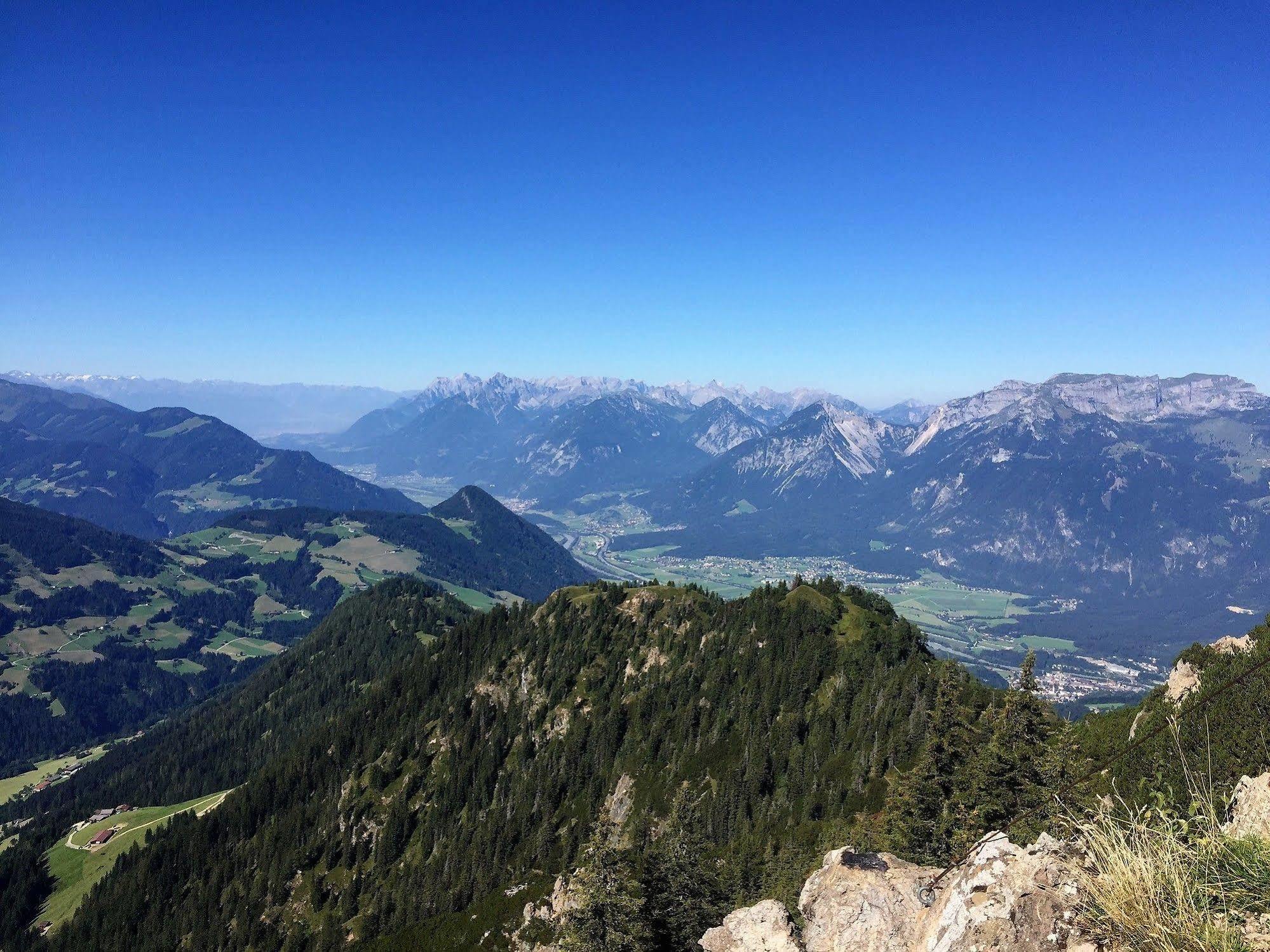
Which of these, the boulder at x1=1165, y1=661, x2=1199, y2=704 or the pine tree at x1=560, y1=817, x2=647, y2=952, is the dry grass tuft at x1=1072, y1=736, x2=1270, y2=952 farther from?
the boulder at x1=1165, y1=661, x2=1199, y2=704

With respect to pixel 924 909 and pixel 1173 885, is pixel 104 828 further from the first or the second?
pixel 1173 885

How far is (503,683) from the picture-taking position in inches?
5802

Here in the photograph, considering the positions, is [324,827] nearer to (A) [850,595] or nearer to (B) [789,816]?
(B) [789,816]

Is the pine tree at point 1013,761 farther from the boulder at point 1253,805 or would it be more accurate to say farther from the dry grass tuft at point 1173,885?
the dry grass tuft at point 1173,885

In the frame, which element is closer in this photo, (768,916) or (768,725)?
(768,916)

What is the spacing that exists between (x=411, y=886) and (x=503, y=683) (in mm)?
46994

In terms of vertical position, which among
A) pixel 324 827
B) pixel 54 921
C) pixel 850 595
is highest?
pixel 850 595

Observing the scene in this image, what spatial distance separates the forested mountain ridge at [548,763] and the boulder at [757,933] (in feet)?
114

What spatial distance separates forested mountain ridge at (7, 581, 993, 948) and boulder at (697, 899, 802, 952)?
3478 cm

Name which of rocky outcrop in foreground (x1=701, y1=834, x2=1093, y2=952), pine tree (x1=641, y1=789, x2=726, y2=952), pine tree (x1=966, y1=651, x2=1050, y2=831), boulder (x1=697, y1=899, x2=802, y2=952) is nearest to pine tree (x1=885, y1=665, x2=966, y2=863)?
pine tree (x1=966, y1=651, x2=1050, y2=831)

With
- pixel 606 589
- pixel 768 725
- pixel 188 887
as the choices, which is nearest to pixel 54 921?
pixel 188 887

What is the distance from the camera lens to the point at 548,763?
394 feet

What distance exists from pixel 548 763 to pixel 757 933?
4033 inches

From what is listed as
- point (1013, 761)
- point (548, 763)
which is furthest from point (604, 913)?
point (548, 763)
